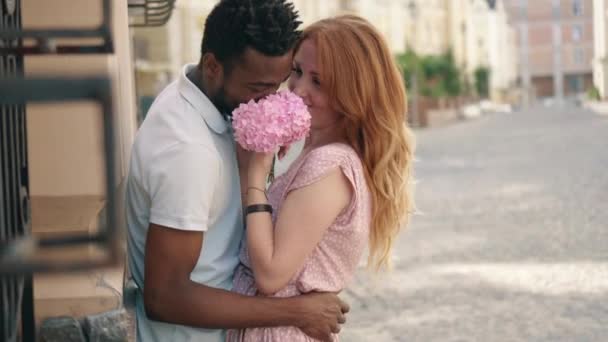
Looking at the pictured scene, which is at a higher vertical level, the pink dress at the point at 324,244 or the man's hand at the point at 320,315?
the pink dress at the point at 324,244

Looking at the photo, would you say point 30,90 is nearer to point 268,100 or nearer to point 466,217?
point 268,100

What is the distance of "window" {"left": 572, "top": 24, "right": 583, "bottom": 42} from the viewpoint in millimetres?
116375

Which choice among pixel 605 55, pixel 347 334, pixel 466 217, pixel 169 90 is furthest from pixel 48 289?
pixel 605 55

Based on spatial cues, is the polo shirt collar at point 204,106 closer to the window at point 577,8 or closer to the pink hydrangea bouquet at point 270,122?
the pink hydrangea bouquet at point 270,122

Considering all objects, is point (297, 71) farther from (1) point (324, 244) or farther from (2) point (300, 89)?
(1) point (324, 244)

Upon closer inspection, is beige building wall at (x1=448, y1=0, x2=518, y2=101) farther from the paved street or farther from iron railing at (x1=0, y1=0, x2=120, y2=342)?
iron railing at (x1=0, y1=0, x2=120, y2=342)

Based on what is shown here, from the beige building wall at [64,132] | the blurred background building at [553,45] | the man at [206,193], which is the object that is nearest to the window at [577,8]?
the blurred background building at [553,45]

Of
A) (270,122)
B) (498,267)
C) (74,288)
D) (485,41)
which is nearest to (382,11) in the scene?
(485,41)

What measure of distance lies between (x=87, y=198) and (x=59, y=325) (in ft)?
3.73

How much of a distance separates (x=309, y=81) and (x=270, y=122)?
14.8 inches

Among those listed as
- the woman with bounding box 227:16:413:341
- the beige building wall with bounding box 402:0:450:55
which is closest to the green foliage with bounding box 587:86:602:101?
the beige building wall with bounding box 402:0:450:55

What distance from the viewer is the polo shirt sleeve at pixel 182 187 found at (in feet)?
7.56

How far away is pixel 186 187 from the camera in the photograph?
232cm

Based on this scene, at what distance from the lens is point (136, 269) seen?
8.76ft
